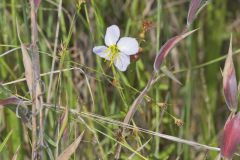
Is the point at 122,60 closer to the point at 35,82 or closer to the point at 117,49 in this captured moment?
the point at 117,49

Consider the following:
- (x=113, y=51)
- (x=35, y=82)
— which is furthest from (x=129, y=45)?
(x=35, y=82)

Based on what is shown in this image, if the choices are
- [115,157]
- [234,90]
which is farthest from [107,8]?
[234,90]

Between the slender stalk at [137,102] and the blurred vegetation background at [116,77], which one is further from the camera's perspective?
the blurred vegetation background at [116,77]

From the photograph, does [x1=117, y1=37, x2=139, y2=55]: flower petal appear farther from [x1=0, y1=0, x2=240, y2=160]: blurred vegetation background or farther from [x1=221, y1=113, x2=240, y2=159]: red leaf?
[x1=221, y1=113, x2=240, y2=159]: red leaf

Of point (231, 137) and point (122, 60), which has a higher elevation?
point (122, 60)

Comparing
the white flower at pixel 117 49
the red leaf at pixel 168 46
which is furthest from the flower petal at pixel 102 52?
the red leaf at pixel 168 46

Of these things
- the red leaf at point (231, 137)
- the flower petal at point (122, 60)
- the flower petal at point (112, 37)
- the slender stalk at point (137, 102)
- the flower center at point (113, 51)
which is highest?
the flower petal at point (112, 37)

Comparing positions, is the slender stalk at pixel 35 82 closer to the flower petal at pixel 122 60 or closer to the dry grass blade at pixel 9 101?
the dry grass blade at pixel 9 101
